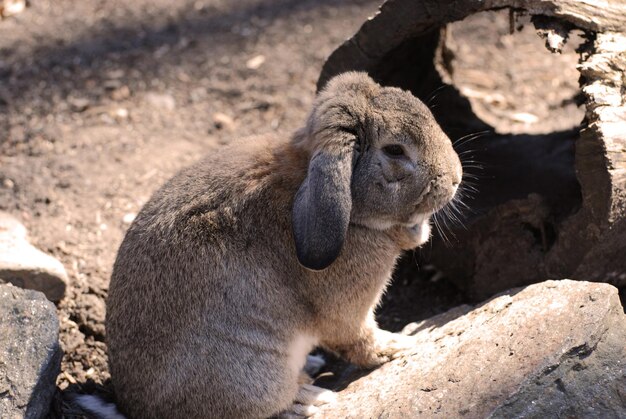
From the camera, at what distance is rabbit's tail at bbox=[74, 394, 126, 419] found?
5.05m

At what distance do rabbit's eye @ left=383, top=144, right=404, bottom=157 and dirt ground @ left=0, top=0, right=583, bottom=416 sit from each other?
188 centimetres

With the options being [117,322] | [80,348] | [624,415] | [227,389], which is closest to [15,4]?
[80,348]

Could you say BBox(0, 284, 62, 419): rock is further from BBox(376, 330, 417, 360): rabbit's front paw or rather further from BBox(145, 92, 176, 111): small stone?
BBox(145, 92, 176, 111): small stone

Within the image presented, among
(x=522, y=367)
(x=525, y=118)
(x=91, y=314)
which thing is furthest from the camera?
(x=525, y=118)

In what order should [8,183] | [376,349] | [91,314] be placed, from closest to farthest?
1. [376,349]
2. [91,314]
3. [8,183]

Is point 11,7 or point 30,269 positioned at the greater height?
point 11,7

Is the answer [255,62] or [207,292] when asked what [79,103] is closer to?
[255,62]

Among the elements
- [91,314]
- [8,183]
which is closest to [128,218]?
[8,183]

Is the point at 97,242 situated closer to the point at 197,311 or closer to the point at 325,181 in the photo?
the point at 197,311

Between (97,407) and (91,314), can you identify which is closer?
(97,407)

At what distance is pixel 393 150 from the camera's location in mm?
4836

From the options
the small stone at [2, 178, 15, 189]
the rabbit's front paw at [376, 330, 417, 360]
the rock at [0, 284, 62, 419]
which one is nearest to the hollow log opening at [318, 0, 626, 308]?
the rabbit's front paw at [376, 330, 417, 360]

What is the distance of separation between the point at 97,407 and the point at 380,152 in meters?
2.36

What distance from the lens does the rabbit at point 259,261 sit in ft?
15.4
